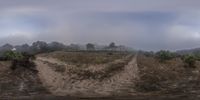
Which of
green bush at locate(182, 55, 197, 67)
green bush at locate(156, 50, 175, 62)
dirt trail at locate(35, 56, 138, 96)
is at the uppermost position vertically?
green bush at locate(156, 50, 175, 62)

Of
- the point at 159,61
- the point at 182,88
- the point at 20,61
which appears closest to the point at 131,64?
the point at 159,61

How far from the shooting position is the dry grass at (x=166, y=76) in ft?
346

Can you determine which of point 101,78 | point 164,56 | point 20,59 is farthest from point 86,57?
point 164,56

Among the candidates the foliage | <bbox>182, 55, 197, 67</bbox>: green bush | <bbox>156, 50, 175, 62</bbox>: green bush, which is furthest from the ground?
the foliage

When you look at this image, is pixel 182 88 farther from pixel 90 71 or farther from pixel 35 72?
pixel 35 72

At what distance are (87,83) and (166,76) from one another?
17.0 m

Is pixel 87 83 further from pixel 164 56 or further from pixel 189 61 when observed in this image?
pixel 189 61

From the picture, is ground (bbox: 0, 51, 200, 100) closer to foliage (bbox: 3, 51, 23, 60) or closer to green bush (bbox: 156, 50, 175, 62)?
green bush (bbox: 156, 50, 175, 62)

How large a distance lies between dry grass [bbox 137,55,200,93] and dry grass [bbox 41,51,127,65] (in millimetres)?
6690

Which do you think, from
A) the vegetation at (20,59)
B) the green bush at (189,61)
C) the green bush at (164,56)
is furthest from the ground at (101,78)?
the vegetation at (20,59)

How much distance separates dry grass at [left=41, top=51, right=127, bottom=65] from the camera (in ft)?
390

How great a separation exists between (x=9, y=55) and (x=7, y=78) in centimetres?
1003

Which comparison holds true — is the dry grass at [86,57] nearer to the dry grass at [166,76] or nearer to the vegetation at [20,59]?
the dry grass at [166,76]

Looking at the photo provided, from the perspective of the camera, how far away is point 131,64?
116500mm
